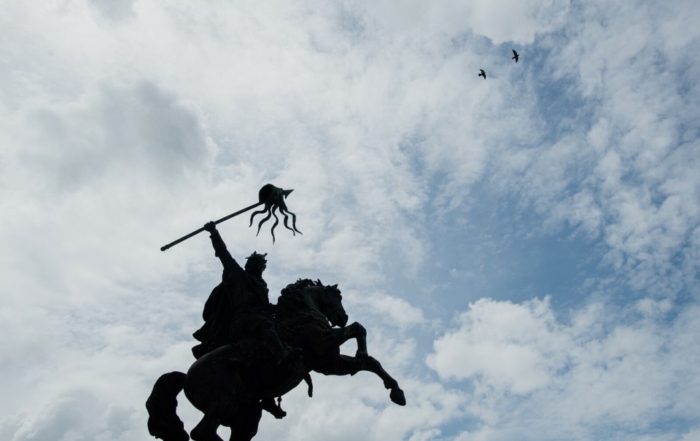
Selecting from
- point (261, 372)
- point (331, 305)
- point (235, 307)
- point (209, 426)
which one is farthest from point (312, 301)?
point (209, 426)

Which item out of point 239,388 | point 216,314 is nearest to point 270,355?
point 239,388

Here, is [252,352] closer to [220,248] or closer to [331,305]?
[220,248]

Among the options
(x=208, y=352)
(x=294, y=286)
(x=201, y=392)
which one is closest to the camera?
(x=201, y=392)

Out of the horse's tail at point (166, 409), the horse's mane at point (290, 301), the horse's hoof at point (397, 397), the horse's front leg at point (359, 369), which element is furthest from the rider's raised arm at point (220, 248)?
the horse's hoof at point (397, 397)

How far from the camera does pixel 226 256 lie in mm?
13570

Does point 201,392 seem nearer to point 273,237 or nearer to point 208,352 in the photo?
point 208,352

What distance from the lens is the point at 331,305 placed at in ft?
47.2

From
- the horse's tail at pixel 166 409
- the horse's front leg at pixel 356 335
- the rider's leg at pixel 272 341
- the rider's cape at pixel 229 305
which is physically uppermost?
the rider's cape at pixel 229 305

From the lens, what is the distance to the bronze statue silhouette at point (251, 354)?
40.7ft

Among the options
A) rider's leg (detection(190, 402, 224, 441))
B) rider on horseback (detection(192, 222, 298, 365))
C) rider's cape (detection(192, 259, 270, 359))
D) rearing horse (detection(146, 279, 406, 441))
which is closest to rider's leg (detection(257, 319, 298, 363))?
rider on horseback (detection(192, 222, 298, 365))

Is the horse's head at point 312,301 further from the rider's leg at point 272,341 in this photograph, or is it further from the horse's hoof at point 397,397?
the horse's hoof at point 397,397

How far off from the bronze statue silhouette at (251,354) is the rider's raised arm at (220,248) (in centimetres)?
2

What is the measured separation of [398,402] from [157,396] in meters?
4.18

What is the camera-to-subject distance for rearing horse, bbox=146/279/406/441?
1232 cm
